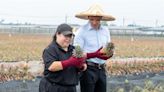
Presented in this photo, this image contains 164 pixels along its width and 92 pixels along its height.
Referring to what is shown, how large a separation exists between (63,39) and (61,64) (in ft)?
0.76

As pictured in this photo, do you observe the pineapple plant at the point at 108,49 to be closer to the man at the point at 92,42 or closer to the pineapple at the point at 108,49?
the pineapple at the point at 108,49

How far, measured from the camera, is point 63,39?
3.84 metres

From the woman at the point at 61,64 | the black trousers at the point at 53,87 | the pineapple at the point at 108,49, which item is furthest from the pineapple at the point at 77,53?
the pineapple at the point at 108,49

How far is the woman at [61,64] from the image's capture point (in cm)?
379

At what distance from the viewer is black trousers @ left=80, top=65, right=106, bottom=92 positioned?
4.64 m

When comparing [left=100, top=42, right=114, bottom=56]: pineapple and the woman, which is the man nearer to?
[left=100, top=42, right=114, bottom=56]: pineapple

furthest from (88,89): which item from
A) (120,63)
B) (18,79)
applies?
(120,63)

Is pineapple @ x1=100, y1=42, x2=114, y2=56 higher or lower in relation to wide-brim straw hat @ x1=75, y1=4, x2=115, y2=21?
lower

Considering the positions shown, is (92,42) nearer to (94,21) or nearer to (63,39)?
(94,21)

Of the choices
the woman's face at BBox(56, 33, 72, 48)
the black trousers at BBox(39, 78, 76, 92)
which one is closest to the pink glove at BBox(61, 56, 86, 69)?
the woman's face at BBox(56, 33, 72, 48)

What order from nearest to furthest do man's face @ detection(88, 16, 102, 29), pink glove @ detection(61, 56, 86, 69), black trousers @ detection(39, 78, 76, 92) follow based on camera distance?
pink glove @ detection(61, 56, 86, 69), black trousers @ detection(39, 78, 76, 92), man's face @ detection(88, 16, 102, 29)

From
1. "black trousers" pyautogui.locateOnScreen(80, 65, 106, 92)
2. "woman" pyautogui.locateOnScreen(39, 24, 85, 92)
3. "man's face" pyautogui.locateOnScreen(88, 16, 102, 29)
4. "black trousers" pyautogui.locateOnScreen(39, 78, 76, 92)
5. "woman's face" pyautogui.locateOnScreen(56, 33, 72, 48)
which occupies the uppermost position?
"man's face" pyautogui.locateOnScreen(88, 16, 102, 29)

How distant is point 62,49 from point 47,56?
15 cm

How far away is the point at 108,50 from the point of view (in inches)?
168
